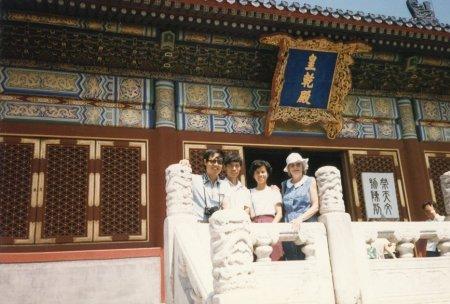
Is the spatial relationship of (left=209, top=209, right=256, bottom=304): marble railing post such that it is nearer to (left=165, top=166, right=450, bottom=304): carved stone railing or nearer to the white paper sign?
(left=165, top=166, right=450, bottom=304): carved stone railing

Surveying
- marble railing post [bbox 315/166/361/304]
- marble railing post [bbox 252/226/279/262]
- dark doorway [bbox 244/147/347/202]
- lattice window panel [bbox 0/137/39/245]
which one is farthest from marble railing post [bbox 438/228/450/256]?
lattice window panel [bbox 0/137/39/245]

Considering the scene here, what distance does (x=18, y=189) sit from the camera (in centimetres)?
657

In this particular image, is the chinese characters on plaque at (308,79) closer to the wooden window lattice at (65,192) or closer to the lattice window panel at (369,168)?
the lattice window panel at (369,168)

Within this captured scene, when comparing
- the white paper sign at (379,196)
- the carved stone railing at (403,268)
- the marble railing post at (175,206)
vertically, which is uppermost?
the white paper sign at (379,196)

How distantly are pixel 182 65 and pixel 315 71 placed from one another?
2.28 metres

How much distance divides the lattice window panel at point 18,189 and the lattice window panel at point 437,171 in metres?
6.82

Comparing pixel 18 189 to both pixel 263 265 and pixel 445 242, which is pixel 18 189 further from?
pixel 445 242

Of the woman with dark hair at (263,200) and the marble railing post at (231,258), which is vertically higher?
the woman with dark hair at (263,200)

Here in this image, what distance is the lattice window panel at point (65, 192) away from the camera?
21.4 ft

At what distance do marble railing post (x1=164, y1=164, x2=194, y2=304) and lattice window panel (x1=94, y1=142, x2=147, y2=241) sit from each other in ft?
8.34

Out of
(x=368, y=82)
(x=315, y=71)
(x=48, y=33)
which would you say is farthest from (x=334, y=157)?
(x=48, y=33)

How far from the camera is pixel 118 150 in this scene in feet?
23.5

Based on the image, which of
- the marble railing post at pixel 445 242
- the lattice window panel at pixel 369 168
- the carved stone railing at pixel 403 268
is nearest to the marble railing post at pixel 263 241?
the carved stone railing at pixel 403 268

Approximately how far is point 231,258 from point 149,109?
4813 millimetres
